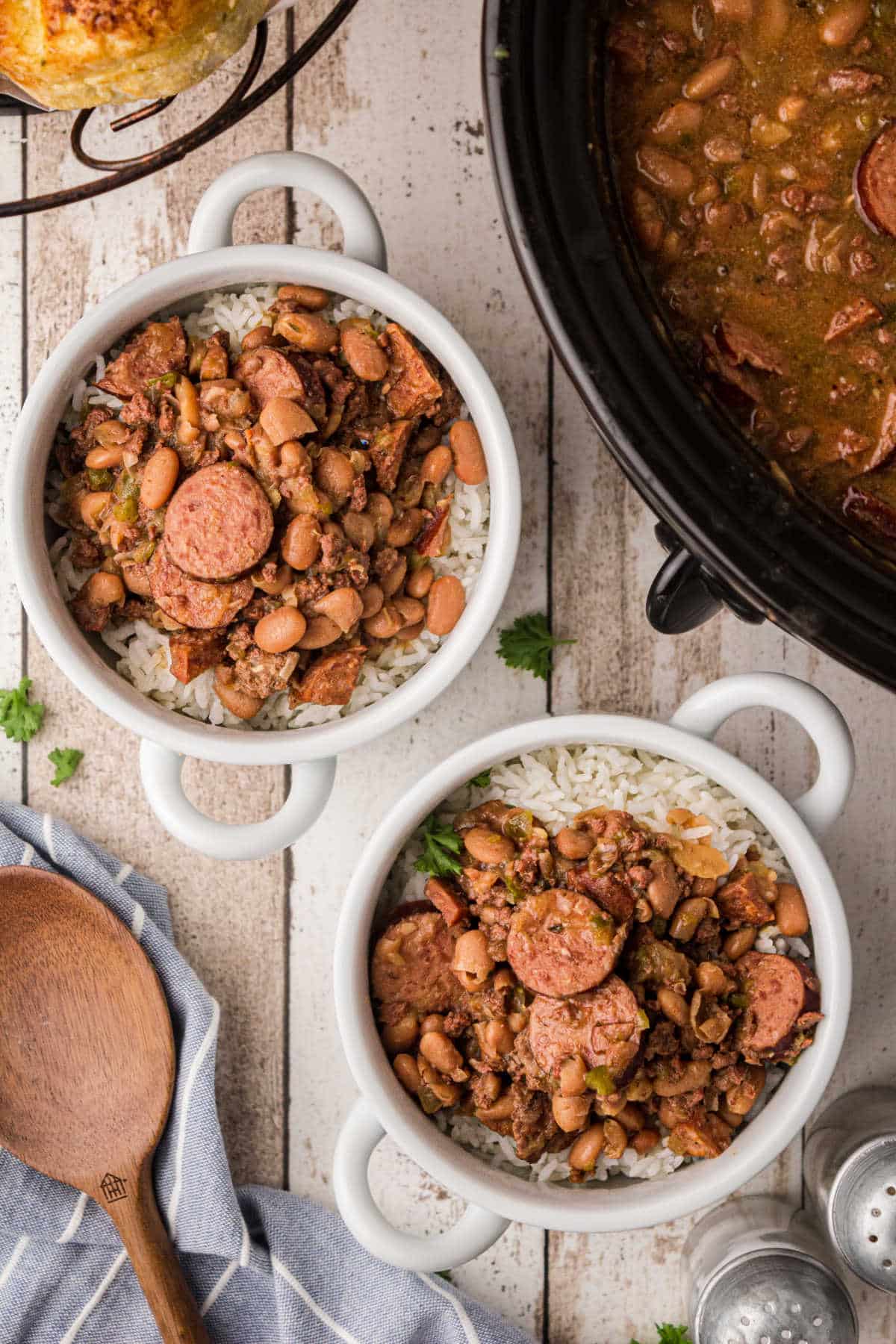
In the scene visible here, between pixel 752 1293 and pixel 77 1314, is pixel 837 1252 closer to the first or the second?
pixel 752 1293

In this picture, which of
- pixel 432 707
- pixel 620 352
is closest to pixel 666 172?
pixel 620 352

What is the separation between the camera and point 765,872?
2.09 metres

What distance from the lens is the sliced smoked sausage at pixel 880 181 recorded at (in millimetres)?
1514

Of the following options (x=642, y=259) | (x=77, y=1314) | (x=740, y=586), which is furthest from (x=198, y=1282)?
(x=642, y=259)

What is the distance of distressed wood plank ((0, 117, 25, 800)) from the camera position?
7.26ft

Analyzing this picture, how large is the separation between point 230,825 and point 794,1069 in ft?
3.41

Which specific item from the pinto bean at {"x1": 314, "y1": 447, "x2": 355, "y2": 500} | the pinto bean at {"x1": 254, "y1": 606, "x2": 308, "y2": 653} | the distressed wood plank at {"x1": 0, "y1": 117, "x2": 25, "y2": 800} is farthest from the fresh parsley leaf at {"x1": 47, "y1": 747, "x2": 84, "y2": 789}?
the pinto bean at {"x1": 314, "y1": 447, "x2": 355, "y2": 500}

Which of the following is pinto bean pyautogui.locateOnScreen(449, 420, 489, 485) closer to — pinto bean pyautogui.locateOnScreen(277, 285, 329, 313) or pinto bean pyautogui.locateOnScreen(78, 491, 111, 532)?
pinto bean pyautogui.locateOnScreen(277, 285, 329, 313)

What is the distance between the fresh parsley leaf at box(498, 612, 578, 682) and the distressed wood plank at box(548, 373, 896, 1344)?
0.05 meters

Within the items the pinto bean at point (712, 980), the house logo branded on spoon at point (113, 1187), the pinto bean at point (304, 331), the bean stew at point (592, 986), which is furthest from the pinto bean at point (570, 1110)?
the pinto bean at point (304, 331)

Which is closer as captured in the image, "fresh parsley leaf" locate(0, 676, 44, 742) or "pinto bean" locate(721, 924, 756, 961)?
"pinto bean" locate(721, 924, 756, 961)

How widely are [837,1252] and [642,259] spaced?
6.09 ft

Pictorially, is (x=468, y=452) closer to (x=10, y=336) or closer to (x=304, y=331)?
(x=304, y=331)

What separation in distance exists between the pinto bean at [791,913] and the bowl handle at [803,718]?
4.6 inches
